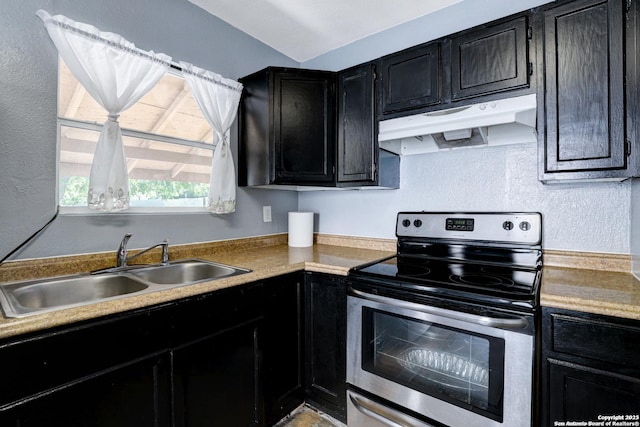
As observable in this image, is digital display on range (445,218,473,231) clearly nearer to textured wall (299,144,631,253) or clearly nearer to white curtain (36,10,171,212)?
textured wall (299,144,631,253)

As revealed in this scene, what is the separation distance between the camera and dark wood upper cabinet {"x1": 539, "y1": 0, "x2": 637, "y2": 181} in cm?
132

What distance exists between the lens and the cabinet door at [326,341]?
5.57ft

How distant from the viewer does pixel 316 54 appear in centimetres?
269

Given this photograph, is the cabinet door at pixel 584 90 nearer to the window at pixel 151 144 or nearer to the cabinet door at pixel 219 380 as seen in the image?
the cabinet door at pixel 219 380

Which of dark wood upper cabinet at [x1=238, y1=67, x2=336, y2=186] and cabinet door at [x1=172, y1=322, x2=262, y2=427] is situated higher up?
dark wood upper cabinet at [x1=238, y1=67, x2=336, y2=186]

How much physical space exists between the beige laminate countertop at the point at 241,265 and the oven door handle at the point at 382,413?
2.15 ft

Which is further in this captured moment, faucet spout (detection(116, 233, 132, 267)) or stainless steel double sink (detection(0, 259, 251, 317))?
faucet spout (detection(116, 233, 132, 267))

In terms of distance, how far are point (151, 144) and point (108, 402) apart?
4.46 ft

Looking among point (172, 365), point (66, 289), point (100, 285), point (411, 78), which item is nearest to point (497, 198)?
point (411, 78)

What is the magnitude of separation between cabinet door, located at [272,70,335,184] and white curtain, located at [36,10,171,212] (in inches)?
32.5

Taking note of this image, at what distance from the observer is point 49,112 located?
4.83 ft

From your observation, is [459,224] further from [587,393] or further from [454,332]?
[587,393]

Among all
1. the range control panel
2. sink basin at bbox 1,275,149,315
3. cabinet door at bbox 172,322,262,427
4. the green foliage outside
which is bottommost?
cabinet door at bbox 172,322,262,427

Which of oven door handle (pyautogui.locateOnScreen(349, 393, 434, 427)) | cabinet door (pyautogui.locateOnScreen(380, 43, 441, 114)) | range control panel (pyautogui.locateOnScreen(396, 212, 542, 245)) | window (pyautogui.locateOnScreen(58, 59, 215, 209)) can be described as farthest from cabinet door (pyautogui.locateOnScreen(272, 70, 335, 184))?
oven door handle (pyautogui.locateOnScreen(349, 393, 434, 427))
